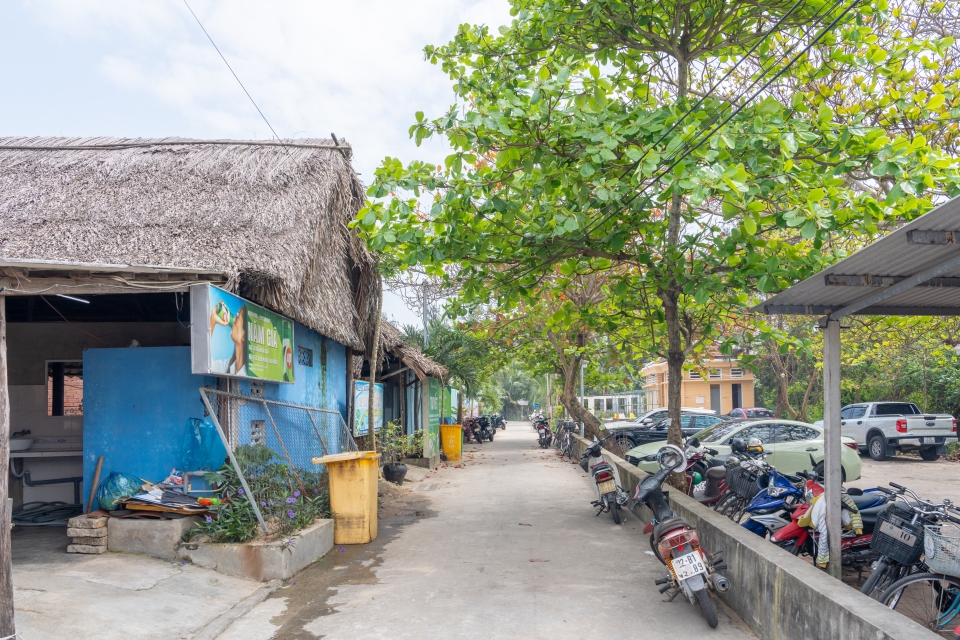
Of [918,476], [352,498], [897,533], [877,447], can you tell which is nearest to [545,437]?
[877,447]

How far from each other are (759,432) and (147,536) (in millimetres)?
10846

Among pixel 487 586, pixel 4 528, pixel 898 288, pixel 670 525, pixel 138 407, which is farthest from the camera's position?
pixel 138 407

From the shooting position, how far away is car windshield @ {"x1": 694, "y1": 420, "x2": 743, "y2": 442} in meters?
14.3

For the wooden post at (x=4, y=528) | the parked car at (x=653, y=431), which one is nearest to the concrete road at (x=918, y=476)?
the parked car at (x=653, y=431)

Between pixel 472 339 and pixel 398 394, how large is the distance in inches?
117

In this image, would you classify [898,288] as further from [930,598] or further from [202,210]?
[202,210]

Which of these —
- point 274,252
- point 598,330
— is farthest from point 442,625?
point 598,330

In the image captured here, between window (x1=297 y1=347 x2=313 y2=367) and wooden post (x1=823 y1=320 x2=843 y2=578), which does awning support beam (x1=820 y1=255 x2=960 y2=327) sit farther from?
window (x1=297 y1=347 x2=313 y2=367)

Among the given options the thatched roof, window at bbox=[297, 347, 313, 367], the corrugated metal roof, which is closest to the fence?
window at bbox=[297, 347, 313, 367]

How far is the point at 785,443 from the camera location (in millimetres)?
13781

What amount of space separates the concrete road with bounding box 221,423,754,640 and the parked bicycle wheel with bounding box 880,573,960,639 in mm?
1162

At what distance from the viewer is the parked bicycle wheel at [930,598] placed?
15.0 feet

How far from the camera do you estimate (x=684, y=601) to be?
21.3ft

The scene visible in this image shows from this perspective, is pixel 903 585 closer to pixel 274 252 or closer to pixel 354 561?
pixel 354 561
